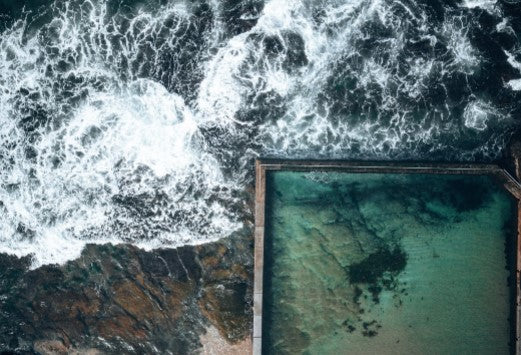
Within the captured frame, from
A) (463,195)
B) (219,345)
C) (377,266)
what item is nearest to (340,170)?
(377,266)

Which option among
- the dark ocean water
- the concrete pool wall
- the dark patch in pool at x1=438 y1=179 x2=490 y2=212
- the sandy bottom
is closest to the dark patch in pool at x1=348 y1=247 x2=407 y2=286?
the dark patch in pool at x1=438 y1=179 x2=490 y2=212

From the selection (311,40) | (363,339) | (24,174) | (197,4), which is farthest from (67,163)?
(363,339)

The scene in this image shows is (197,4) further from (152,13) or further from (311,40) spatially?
(311,40)

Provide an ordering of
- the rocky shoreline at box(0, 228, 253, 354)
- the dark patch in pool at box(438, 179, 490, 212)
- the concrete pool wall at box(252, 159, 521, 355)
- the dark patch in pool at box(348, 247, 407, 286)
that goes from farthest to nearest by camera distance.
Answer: the rocky shoreline at box(0, 228, 253, 354)
the dark patch in pool at box(438, 179, 490, 212)
the dark patch in pool at box(348, 247, 407, 286)
the concrete pool wall at box(252, 159, 521, 355)

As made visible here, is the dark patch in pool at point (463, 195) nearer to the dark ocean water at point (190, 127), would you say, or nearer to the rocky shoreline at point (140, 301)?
the dark ocean water at point (190, 127)

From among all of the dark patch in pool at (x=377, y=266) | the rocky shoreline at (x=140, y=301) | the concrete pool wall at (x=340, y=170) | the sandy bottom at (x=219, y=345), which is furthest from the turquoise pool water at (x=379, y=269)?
the rocky shoreline at (x=140, y=301)

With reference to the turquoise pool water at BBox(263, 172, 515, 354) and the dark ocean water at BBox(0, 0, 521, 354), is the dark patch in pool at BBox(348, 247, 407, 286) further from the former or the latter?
the dark ocean water at BBox(0, 0, 521, 354)
